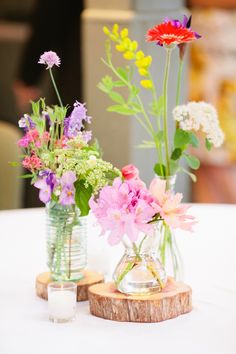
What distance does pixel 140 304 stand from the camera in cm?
136

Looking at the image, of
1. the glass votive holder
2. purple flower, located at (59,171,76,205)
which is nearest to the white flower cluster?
purple flower, located at (59,171,76,205)

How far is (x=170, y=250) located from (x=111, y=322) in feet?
0.66

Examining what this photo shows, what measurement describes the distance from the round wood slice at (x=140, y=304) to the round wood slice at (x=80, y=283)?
0.07 metres

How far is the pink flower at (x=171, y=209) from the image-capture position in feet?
4.38

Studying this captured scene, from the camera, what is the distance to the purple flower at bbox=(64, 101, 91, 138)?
1.38 meters

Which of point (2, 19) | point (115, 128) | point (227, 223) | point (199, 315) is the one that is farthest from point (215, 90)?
point (199, 315)

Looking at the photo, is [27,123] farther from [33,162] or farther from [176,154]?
[176,154]

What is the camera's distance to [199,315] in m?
1.41

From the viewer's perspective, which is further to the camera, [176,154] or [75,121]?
[176,154]

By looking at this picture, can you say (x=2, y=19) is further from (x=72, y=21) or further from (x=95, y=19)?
(x=95, y=19)

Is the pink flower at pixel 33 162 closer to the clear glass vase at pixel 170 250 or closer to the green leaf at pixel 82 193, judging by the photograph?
the green leaf at pixel 82 193

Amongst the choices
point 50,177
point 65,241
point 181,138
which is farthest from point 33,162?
point 181,138

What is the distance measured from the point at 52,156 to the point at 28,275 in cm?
39

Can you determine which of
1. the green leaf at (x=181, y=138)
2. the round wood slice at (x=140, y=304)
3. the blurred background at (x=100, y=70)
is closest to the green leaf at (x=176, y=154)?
the green leaf at (x=181, y=138)
